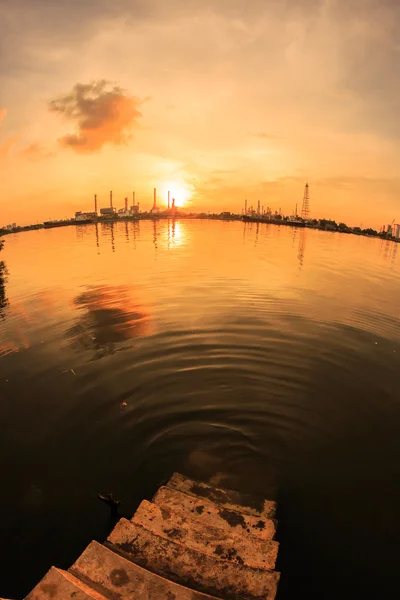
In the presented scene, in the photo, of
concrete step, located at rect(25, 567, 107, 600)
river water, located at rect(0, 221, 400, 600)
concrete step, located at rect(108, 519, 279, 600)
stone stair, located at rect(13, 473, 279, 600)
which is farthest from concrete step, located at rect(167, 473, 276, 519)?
concrete step, located at rect(25, 567, 107, 600)

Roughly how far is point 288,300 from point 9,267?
36.1 m

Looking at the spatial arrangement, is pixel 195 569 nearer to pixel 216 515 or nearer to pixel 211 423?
pixel 216 515

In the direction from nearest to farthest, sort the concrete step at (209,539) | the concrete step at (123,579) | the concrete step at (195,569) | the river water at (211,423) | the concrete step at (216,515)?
1. the concrete step at (123,579)
2. the concrete step at (195,569)
3. the concrete step at (209,539)
4. the concrete step at (216,515)
5. the river water at (211,423)

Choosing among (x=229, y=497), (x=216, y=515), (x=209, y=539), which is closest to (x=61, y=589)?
(x=209, y=539)

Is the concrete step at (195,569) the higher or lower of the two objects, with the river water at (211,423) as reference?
higher

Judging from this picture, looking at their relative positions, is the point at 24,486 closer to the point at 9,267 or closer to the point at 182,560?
the point at 182,560

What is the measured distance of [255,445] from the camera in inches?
379

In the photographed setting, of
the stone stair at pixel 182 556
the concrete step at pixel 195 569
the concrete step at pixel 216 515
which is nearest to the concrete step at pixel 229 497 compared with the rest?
the stone stair at pixel 182 556

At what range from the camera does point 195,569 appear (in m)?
5.61

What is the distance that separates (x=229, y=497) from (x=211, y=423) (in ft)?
9.61

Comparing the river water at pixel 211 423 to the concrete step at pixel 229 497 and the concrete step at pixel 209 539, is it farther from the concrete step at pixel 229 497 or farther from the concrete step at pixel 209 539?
the concrete step at pixel 209 539

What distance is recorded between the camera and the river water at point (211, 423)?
22.7ft

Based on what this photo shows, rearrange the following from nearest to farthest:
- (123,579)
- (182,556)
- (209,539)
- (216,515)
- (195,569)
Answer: (123,579), (195,569), (182,556), (209,539), (216,515)

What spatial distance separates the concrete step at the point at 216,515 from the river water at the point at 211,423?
62 centimetres
